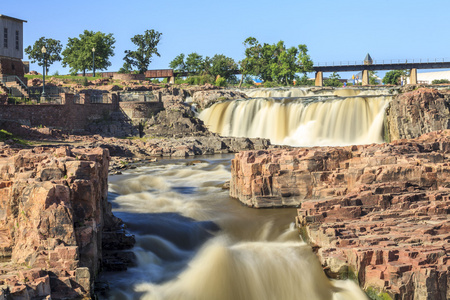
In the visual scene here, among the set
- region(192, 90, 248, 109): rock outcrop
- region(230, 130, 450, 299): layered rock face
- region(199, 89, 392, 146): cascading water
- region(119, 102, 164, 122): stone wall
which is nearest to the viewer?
region(230, 130, 450, 299): layered rock face

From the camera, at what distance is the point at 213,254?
1934 centimetres

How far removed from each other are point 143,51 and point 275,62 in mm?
24471

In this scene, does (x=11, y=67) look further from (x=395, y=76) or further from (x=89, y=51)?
(x=395, y=76)

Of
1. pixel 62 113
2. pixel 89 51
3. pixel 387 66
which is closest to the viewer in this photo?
pixel 62 113

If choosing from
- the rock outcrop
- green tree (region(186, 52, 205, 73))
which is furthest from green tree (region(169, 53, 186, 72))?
the rock outcrop

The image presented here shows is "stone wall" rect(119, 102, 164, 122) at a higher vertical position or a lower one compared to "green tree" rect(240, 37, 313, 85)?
lower

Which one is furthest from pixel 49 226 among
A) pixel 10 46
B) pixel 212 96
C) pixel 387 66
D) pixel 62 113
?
pixel 387 66

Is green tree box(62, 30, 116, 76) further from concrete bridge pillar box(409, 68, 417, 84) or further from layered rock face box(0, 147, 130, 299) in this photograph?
layered rock face box(0, 147, 130, 299)

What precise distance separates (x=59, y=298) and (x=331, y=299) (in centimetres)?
780

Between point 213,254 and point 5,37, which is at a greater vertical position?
point 5,37

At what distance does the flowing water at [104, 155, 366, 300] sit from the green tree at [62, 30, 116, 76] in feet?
224

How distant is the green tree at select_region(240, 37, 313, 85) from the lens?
9725 cm

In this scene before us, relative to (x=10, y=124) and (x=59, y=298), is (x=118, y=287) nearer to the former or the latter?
(x=59, y=298)

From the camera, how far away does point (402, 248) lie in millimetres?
17109
